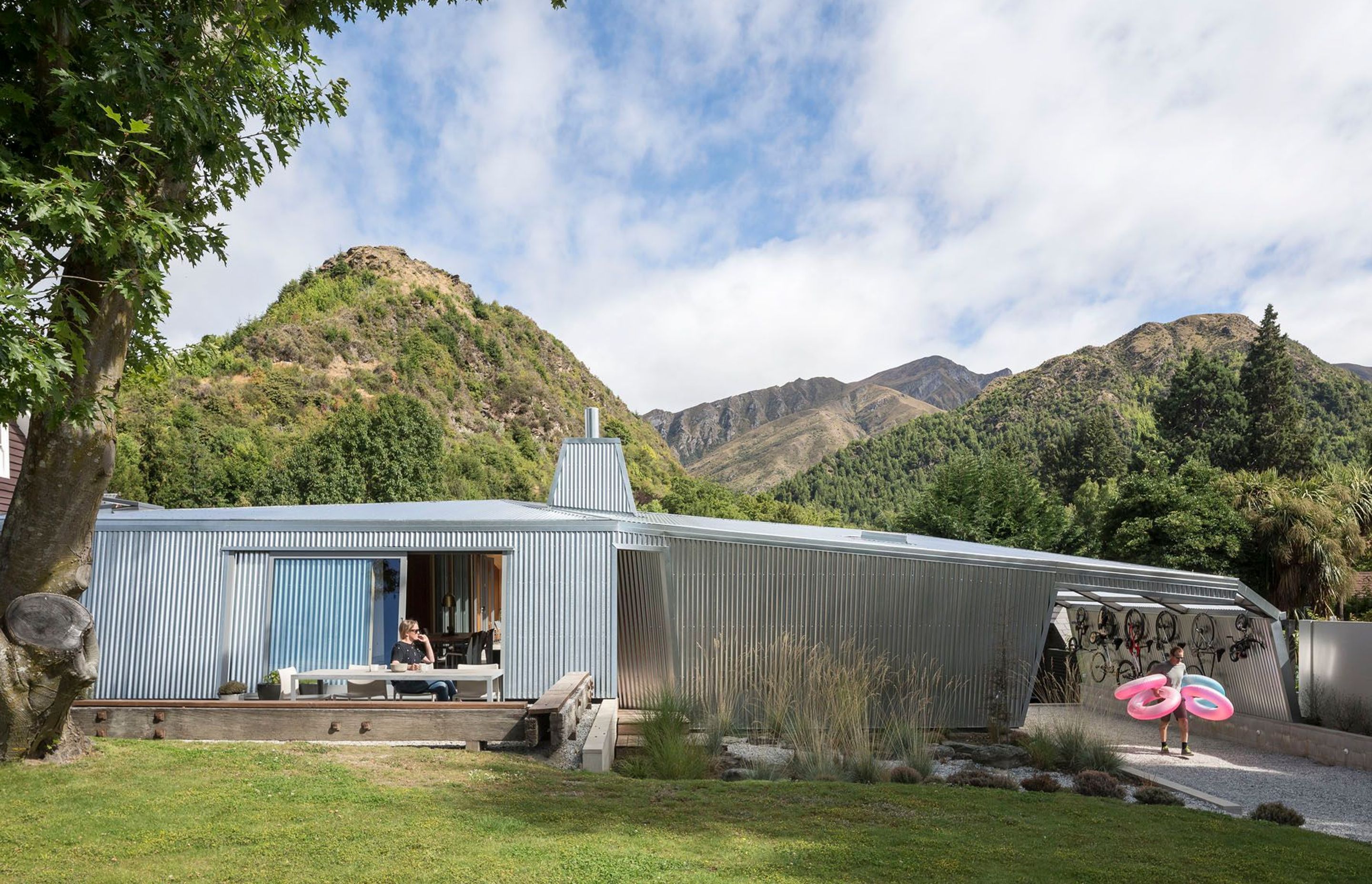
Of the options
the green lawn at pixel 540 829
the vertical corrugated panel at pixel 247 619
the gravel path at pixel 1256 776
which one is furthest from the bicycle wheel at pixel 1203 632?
the vertical corrugated panel at pixel 247 619

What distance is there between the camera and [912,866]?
15.2 feet

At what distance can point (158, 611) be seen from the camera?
10.3m

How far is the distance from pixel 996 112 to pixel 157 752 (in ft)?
43.4

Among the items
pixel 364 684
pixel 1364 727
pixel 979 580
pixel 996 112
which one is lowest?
pixel 1364 727

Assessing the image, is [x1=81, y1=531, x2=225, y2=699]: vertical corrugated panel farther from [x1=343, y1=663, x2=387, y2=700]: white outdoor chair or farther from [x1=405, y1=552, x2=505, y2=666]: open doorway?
[x1=405, y1=552, x2=505, y2=666]: open doorway

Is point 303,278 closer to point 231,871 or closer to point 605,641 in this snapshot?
point 605,641

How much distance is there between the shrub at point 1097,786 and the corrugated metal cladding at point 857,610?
8.77 feet

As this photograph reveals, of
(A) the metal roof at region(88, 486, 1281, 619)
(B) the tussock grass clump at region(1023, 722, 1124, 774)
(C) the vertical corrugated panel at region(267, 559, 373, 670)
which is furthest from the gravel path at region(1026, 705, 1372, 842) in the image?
(C) the vertical corrugated panel at region(267, 559, 373, 670)

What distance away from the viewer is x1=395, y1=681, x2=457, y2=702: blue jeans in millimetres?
9711

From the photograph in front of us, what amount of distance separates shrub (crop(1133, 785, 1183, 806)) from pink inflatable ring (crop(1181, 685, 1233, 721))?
3325mm

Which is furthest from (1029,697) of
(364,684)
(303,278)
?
(303,278)

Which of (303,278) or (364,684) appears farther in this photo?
(303,278)

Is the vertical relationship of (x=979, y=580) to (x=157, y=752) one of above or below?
above

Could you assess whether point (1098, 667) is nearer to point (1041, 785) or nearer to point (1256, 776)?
point (1256, 776)
